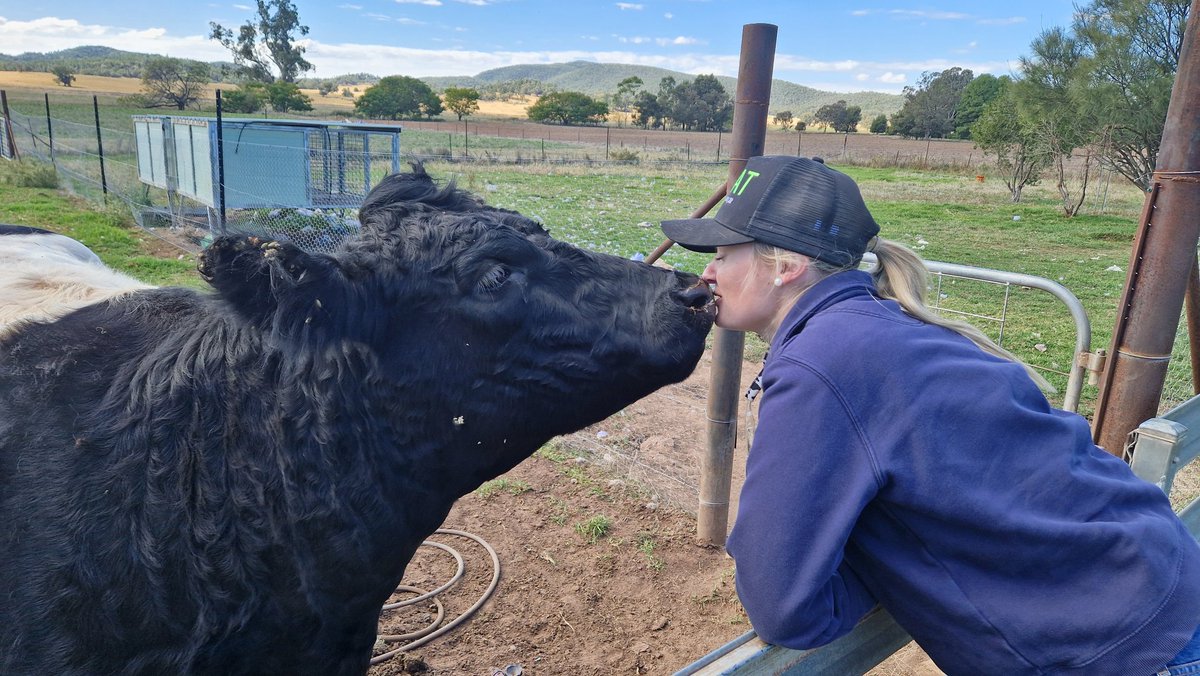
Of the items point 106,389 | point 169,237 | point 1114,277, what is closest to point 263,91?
point 169,237

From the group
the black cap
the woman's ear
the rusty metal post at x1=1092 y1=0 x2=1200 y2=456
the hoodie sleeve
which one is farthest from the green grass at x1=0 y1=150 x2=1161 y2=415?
the rusty metal post at x1=1092 y1=0 x2=1200 y2=456

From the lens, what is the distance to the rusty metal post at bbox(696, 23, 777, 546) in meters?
3.57

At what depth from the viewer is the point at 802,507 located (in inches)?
61.1

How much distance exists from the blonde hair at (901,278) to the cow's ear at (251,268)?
1.19 metres

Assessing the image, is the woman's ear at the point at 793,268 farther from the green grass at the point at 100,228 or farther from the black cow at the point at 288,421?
the green grass at the point at 100,228

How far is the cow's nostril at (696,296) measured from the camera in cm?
224

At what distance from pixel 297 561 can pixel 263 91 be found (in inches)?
2754

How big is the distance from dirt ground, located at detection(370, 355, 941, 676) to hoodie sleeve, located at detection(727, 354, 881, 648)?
212 centimetres

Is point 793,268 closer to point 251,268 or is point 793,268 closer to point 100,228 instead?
point 251,268

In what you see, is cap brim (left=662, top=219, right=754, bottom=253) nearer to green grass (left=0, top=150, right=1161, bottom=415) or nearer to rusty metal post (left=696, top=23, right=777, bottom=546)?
green grass (left=0, top=150, right=1161, bottom=415)

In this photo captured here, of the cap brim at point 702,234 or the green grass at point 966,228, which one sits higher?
the cap brim at point 702,234

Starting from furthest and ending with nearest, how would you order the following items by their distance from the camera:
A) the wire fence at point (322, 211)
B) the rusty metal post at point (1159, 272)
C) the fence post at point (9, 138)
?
the fence post at point (9, 138) → the wire fence at point (322, 211) → the rusty metal post at point (1159, 272)

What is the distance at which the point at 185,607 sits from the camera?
1.88 metres

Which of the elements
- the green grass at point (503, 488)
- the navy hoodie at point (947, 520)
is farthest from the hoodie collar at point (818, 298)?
the green grass at point (503, 488)
